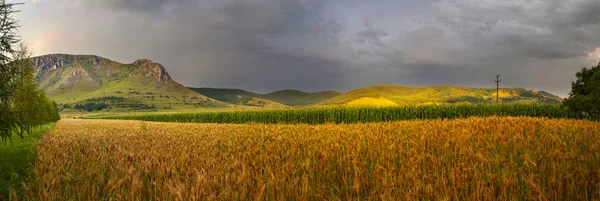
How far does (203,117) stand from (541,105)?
5172 cm

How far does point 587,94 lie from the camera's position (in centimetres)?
2681

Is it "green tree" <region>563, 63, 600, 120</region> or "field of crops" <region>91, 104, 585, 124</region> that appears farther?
"field of crops" <region>91, 104, 585, 124</region>

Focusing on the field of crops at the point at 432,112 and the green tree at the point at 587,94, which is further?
the field of crops at the point at 432,112

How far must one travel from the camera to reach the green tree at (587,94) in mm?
25398

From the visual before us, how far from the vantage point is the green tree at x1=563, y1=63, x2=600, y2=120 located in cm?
2540

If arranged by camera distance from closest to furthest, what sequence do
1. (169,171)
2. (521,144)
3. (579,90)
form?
(169,171)
(521,144)
(579,90)

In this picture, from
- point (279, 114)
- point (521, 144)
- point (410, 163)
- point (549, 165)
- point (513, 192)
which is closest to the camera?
point (513, 192)

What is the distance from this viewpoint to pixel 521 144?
25.5 ft

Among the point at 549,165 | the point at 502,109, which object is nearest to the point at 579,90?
the point at 502,109

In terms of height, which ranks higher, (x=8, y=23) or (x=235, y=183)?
(x=8, y=23)

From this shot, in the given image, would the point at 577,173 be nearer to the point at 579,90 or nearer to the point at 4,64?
the point at 4,64

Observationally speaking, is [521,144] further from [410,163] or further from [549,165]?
[410,163]

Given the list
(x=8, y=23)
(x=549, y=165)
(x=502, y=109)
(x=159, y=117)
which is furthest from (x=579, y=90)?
(x=159, y=117)

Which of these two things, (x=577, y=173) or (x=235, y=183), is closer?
(x=235, y=183)
